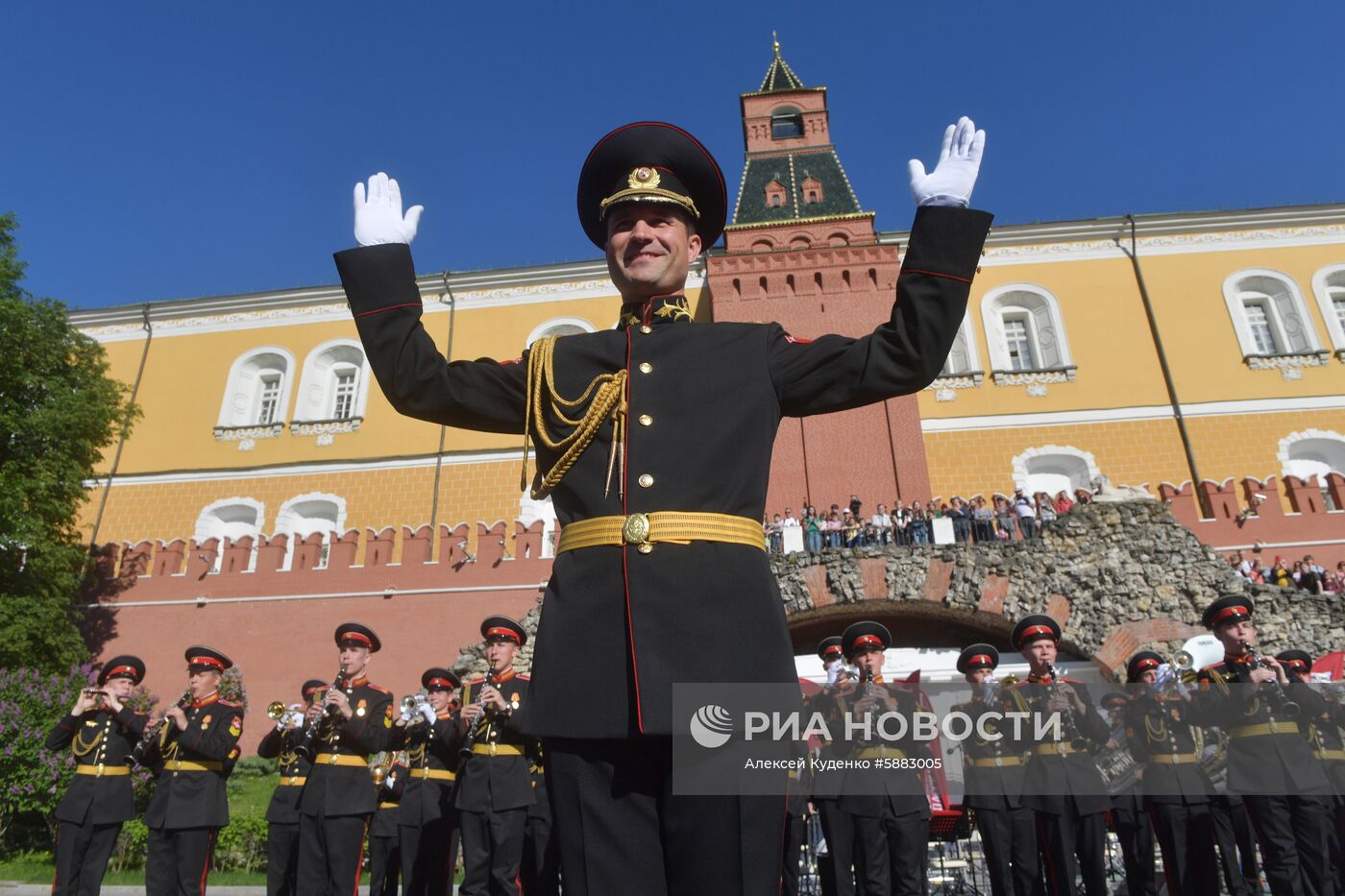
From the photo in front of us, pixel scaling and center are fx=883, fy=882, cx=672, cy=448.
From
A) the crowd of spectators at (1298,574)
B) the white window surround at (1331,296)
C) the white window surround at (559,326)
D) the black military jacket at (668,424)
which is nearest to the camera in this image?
the black military jacket at (668,424)

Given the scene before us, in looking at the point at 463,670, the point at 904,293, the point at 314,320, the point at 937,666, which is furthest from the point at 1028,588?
the point at 314,320

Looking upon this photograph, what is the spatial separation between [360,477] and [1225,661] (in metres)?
21.6

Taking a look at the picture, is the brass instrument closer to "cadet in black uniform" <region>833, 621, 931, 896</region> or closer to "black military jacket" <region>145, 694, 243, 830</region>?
"cadet in black uniform" <region>833, 621, 931, 896</region>

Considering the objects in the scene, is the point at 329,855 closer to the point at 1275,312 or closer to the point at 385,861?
the point at 385,861

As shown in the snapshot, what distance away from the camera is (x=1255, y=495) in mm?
16406

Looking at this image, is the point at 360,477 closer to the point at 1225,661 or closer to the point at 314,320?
the point at 314,320

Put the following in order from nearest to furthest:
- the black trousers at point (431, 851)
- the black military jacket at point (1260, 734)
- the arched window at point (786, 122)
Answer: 1. the black military jacket at point (1260, 734)
2. the black trousers at point (431, 851)
3. the arched window at point (786, 122)

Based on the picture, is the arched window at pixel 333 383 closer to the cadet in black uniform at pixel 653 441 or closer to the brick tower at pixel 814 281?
the brick tower at pixel 814 281

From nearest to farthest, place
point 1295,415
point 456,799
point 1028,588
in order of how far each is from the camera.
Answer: point 456,799, point 1028,588, point 1295,415

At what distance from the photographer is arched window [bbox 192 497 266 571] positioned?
23.8 metres

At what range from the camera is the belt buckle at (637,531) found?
1962 millimetres

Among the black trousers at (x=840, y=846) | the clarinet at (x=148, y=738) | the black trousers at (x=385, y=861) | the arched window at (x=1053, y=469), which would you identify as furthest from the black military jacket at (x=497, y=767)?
the arched window at (x=1053, y=469)

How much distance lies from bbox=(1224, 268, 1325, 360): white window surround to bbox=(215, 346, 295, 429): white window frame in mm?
26335

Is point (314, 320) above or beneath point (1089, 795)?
above
